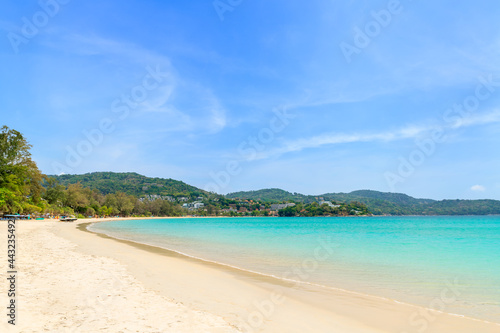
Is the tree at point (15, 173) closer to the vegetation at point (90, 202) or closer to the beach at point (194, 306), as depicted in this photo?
the vegetation at point (90, 202)

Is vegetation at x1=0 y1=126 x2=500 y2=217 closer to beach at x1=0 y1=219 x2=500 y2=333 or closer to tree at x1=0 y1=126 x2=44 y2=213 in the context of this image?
tree at x1=0 y1=126 x2=44 y2=213

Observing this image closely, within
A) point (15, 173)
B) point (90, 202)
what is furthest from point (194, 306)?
point (90, 202)

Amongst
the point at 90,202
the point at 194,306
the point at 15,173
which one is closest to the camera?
the point at 194,306

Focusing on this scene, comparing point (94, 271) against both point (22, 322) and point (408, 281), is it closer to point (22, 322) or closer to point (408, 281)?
point (22, 322)

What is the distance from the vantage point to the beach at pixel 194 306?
5.55m

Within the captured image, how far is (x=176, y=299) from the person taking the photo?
744 cm

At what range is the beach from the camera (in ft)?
18.2

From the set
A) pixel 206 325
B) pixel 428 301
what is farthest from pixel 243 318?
pixel 428 301

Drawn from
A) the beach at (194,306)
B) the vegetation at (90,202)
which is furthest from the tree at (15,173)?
the beach at (194,306)

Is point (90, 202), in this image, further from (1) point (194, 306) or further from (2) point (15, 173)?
(1) point (194, 306)

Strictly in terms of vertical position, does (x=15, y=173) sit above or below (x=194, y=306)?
above

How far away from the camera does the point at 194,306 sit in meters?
6.94

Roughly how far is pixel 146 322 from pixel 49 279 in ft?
15.7

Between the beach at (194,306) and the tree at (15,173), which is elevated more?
the tree at (15,173)
